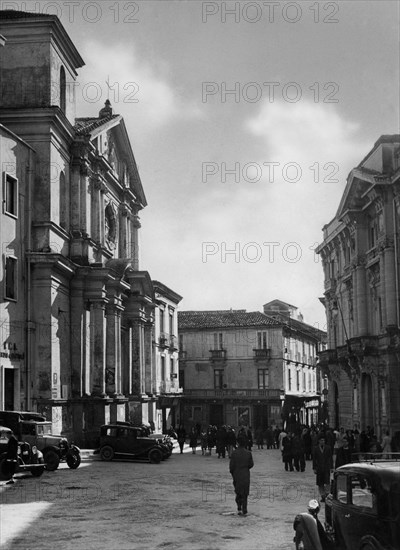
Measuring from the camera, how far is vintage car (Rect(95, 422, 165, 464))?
30875 mm

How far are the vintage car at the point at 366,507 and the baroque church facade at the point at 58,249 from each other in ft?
66.6

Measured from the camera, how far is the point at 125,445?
3106 cm

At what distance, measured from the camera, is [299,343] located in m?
80.4

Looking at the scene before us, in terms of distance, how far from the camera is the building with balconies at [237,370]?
233 ft

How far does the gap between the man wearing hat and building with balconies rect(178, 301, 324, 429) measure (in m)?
60.1

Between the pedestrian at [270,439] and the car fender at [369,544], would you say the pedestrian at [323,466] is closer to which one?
the car fender at [369,544]

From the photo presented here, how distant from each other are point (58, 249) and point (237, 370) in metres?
41.6

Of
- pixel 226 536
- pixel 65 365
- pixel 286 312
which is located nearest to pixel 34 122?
pixel 65 365

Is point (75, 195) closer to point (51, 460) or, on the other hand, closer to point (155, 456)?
point (155, 456)

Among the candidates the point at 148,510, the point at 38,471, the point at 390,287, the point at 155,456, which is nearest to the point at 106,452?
the point at 155,456

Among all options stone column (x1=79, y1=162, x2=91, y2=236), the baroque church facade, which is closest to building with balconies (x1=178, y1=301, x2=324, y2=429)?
the baroque church facade

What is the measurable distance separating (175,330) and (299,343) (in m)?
19.7

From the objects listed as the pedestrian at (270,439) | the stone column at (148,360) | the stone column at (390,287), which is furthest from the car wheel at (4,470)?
the stone column at (148,360)

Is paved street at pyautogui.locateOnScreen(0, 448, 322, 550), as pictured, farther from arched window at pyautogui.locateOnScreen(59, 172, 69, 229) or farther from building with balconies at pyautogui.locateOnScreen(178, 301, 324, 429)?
building with balconies at pyautogui.locateOnScreen(178, 301, 324, 429)
